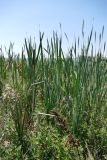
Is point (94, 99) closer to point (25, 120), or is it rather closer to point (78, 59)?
point (78, 59)

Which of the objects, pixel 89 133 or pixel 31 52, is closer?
pixel 89 133

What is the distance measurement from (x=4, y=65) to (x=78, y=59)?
2.25 meters

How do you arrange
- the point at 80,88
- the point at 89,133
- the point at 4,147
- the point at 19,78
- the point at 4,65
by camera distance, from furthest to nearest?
1. the point at 4,65
2. the point at 19,78
3. the point at 80,88
4. the point at 89,133
5. the point at 4,147

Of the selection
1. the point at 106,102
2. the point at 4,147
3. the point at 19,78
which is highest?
the point at 19,78

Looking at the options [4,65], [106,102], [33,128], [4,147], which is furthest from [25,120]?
[4,65]

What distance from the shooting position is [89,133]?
9.81 feet

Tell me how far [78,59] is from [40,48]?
1.18ft

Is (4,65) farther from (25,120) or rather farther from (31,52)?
(25,120)

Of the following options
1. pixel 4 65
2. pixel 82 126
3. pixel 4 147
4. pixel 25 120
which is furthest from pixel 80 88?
pixel 4 65

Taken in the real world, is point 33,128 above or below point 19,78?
below

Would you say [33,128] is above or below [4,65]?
below

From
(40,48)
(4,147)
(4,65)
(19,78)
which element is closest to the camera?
(4,147)

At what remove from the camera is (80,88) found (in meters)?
3.20

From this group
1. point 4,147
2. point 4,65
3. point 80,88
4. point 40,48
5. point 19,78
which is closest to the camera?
point 4,147
